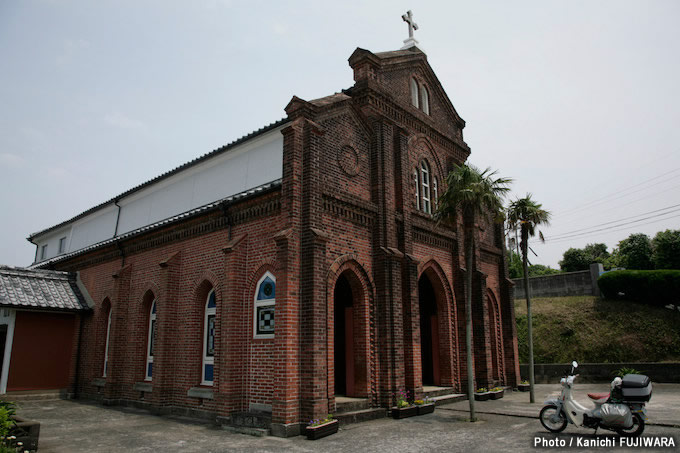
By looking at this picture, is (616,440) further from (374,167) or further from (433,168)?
(433,168)

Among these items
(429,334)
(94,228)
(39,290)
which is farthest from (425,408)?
(94,228)

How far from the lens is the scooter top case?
8.61 meters

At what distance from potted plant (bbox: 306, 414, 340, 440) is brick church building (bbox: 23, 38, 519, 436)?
0.24m

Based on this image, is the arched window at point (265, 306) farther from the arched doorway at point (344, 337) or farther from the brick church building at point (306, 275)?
the arched doorway at point (344, 337)

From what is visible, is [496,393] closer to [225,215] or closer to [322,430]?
[322,430]

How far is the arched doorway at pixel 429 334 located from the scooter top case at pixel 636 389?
7.67 meters

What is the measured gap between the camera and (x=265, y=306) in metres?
11.9

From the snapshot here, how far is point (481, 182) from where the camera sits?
13.0 m

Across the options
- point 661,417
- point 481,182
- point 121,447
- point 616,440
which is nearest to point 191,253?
point 121,447

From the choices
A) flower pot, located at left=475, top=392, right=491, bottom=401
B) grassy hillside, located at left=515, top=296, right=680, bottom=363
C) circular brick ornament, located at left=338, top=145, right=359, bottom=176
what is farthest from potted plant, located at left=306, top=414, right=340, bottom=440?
grassy hillside, located at left=515, top=296, right=680, bottom=363

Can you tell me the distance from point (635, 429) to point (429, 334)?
8.69 metres

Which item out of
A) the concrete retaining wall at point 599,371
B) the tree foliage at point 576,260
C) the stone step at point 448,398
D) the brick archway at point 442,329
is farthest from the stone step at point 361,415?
the tree foliage at point 576,260

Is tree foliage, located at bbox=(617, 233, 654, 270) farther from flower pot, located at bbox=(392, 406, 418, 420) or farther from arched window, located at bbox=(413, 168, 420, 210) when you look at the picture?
flower pot, located at bbox=(392, 406, 418, 420)

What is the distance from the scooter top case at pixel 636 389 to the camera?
28.2ft
